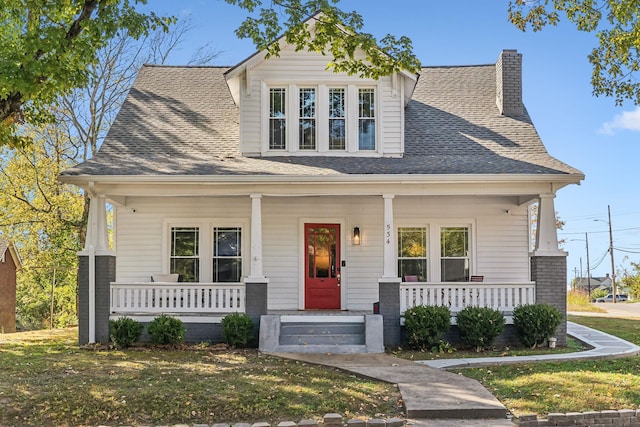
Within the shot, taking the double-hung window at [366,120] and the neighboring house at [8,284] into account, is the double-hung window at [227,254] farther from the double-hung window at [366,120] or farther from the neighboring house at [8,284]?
the neighboring house at [8,284]

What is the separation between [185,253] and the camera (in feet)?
47.0

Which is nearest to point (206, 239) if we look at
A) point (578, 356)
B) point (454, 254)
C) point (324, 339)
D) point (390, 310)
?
point (324, 339)

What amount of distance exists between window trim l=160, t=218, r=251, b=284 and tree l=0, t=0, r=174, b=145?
165 inches

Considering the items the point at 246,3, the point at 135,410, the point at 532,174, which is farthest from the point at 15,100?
the point at 532,174

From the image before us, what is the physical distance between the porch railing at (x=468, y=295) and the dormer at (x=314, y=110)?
3.24 m

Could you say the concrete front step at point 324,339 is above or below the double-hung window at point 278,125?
below

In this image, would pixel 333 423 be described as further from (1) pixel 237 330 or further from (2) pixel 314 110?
(2) pixel 314 110

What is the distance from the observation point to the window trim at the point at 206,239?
1417cm

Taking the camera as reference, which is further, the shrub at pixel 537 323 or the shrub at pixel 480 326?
the shrub at pixel 537 323

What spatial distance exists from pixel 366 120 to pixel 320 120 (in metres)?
1.07

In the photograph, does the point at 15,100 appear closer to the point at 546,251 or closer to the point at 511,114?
the point at 546,251

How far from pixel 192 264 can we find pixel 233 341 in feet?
10.8

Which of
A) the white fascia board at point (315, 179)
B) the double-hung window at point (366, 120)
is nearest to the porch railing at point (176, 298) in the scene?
the white fascia board at point (315, 179)

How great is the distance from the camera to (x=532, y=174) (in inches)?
465
